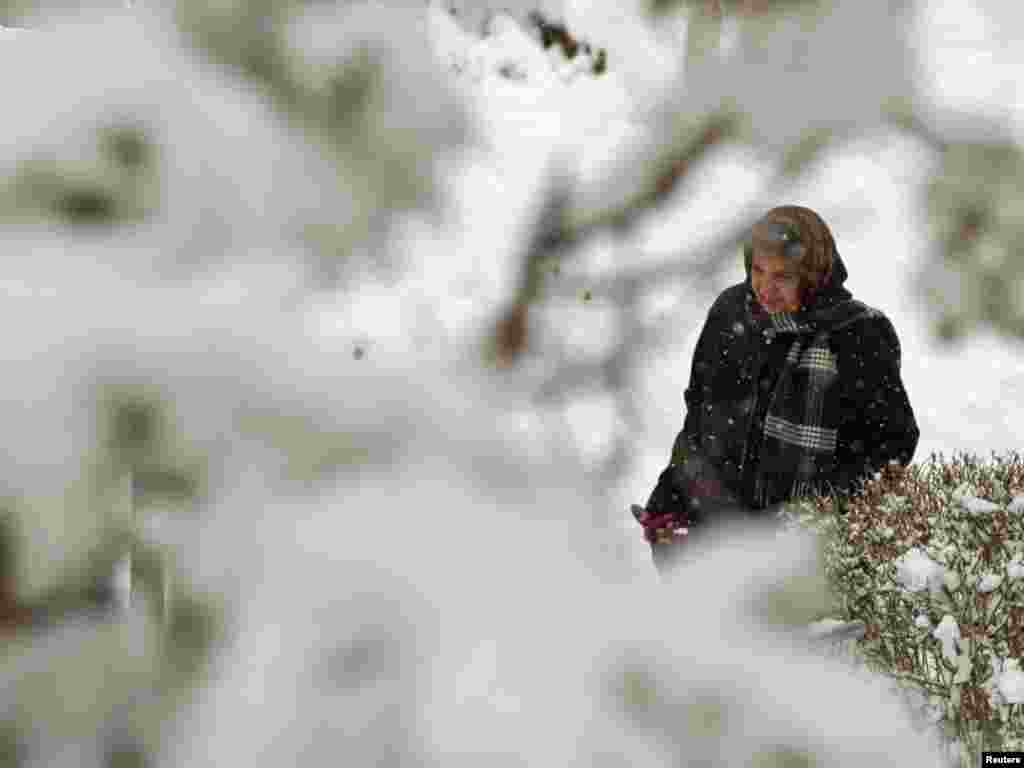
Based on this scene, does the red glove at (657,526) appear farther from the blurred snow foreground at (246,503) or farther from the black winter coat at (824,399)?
the blurred snow foreground at (246,503)

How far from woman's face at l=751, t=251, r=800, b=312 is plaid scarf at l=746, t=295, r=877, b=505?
0.02 m

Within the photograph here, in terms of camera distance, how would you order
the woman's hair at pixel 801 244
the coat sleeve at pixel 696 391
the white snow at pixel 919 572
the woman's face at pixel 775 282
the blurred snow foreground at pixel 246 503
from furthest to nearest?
the coat sleeve at pixel 696 391 < the woman's face at pixel 775 282 < the woman's hair at pixel 801 244 < the white snow at pixel 919 572 < the blurred snow foreground at pixel 246 503

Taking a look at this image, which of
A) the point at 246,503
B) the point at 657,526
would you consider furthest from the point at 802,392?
the point at 246,503

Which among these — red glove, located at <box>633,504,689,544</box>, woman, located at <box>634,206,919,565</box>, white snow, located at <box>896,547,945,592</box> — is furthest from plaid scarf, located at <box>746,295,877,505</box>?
white snow, located at <box>896,547,945,592</box>

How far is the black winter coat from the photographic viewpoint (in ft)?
5.42

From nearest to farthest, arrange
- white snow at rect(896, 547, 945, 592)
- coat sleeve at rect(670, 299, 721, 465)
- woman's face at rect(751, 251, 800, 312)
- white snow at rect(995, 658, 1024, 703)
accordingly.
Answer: white snow at rect(995, 658, 1024, 703) → white snow at rect(896, 547, 945, 592) → woman's face at rect(751, 251, 800, 312) → coat sleeve at rect(670, 299, 721, 465)

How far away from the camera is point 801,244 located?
1.53m

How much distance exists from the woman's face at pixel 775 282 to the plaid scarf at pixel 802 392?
18 mm

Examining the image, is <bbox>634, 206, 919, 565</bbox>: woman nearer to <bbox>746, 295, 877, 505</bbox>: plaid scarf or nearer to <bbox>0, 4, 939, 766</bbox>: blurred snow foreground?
<bbox>746, 295, 877, 505</bbox>: plaid scarf

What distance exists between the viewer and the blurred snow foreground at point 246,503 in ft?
1.39

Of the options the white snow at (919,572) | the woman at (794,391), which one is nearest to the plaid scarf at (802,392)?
the woman at (794,391)

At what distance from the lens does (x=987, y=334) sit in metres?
1.60

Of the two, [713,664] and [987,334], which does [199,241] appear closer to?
[713,664]

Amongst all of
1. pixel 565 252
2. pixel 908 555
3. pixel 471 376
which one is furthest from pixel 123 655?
pixel 908 555
